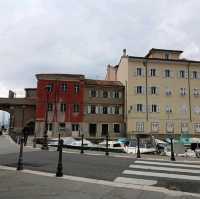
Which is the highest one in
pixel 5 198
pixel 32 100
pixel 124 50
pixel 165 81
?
pixel 124 50

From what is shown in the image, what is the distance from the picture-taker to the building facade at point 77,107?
52.2m

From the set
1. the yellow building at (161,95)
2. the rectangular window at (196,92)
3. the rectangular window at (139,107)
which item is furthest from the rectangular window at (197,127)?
the rectangular window at (139,107)

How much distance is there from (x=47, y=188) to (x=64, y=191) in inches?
23.1

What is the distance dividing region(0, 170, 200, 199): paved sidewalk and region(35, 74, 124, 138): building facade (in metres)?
43.6

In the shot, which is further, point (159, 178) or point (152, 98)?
point (152, 98)

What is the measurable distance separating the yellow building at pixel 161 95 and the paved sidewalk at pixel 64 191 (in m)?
44.9

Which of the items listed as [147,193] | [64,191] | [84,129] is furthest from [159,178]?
[84,129]

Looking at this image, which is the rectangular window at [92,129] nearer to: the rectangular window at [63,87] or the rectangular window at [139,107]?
the rectangular window at [63,87]

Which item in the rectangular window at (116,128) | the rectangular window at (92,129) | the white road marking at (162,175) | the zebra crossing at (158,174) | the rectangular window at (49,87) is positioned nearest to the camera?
the zebra crossing at (158,174)

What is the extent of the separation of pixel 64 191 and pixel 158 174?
3.87 m

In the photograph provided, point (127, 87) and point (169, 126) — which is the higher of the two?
point (127, 87)

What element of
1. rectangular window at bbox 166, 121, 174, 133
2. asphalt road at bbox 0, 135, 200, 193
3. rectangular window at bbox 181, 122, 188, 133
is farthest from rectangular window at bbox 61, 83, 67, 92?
asphalt road at bbox 0, 135, 200, 193

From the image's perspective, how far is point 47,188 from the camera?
24.0 ft

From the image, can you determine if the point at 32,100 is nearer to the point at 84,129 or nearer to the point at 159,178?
the point at 84,129
